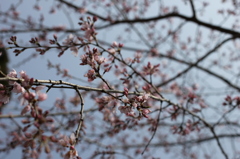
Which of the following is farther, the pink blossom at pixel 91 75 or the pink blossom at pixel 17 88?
the pink blossom at pixel 91 75

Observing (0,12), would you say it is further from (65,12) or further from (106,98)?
(106,98)

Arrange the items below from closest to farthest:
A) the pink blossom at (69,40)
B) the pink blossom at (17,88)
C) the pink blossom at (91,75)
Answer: the pink blossom at (17,88), the pink blossom at (91,75), the pink blossom at (69,40)

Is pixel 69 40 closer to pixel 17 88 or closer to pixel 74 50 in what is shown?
pixel 74 50

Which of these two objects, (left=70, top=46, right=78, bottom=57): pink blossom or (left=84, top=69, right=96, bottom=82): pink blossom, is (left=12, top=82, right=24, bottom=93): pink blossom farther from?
(left=70, top=46, right=78, bottom=57): pink blossom

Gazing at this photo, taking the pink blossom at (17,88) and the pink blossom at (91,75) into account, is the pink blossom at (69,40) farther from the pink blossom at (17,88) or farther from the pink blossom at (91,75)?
the pink blossom at (17,88)

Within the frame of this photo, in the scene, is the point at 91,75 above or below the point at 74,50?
below

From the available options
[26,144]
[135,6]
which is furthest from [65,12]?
[26,144]

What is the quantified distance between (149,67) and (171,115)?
73 cm

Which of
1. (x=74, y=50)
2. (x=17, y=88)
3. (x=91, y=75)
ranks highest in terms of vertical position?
(x=74, y=50)

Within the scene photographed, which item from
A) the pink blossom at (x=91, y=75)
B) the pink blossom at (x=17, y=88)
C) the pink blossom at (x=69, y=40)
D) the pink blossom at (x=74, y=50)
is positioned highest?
the pink blossom at (x=69, y=40)

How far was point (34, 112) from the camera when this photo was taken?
1.03 m

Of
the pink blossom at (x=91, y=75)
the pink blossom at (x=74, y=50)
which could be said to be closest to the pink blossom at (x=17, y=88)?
the pink blossom at (x=91, y=75)

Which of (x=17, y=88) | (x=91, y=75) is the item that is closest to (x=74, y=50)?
(x=91, y=75)

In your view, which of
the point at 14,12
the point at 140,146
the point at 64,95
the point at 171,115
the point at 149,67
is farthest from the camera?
the point at 140,146
